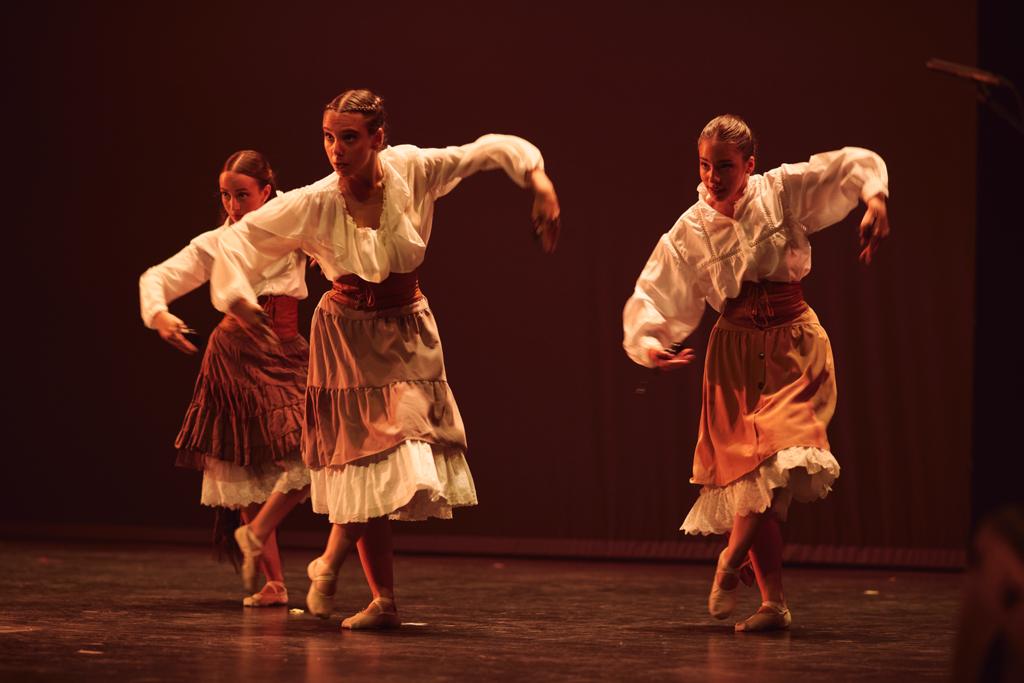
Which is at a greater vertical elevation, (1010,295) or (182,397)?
(1010,295)

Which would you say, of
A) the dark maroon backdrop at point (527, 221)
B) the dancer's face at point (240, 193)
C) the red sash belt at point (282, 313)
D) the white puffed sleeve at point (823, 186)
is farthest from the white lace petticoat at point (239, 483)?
the dark maroon backdrop at point (527, 221)

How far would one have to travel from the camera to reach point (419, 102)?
6.77 m

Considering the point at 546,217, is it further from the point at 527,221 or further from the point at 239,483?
the point at 527,221

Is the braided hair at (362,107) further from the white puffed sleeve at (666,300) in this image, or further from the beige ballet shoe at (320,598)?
the beige ballet shoe at (320,598)

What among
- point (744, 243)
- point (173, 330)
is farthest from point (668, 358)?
point (173, 330)

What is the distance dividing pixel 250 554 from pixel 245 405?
48 centimetres

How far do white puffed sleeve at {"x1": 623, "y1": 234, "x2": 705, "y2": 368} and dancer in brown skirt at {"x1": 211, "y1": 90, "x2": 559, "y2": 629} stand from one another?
0.49 meters

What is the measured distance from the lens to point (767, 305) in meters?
4.18

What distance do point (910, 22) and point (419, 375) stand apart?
9.89 ft

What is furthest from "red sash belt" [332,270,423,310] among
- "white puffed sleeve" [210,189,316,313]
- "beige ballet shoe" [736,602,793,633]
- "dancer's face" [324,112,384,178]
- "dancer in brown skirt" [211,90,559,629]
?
"beige ballet shoe" [736,602,793,633]

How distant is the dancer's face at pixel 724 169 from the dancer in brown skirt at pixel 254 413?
1.37m

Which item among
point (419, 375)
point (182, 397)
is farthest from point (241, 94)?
point (419, 375)

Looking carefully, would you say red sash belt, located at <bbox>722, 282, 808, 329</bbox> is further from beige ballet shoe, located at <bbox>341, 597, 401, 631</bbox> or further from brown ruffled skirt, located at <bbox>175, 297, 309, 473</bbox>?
brown ruffled skirt, located at <bbox>175, 297, 309, 473</bbox>

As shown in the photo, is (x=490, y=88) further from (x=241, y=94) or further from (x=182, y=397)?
(x=182, y=397)
